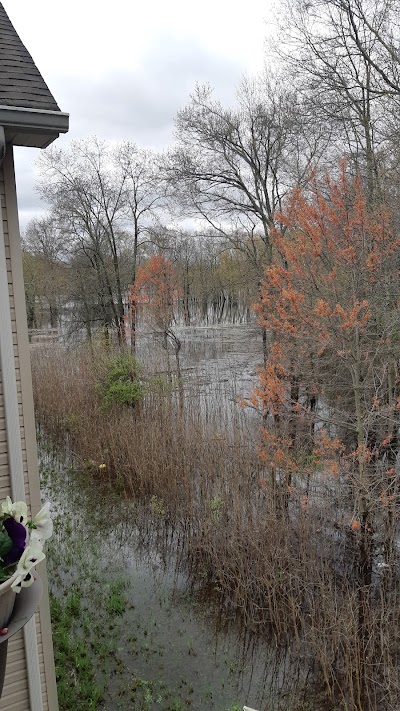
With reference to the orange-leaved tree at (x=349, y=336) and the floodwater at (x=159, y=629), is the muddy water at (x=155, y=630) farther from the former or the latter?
the orange-leaved tree at (x=349, y=336)

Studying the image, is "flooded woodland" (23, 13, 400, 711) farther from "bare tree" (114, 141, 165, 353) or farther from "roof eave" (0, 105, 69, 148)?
"roof eave" (0, 105, 69, 148)

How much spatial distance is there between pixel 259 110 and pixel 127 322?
23.1 ft

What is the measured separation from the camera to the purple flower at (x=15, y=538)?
54.4 inches

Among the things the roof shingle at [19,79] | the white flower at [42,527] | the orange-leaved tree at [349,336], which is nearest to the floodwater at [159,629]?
the orange-leaved tree at [349,336]

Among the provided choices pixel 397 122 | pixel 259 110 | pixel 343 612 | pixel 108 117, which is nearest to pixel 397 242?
pixel 397 122

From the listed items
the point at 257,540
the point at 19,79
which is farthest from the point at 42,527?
the point at 257,540

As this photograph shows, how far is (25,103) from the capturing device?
271cm

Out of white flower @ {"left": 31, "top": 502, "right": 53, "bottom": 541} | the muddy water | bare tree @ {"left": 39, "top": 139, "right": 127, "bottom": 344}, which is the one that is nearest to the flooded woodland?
the muddy water

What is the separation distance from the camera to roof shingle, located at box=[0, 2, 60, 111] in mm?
2725

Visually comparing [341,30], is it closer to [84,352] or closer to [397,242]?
[397,242]

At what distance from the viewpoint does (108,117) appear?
17562 mm

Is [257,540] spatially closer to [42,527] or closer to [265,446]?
[265,446]

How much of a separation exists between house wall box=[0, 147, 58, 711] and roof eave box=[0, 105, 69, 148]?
0.27 meters

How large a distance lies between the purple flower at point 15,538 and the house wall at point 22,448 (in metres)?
1.90
